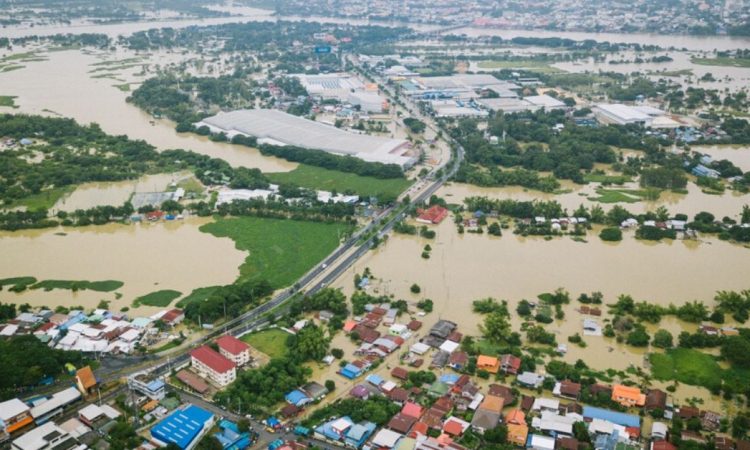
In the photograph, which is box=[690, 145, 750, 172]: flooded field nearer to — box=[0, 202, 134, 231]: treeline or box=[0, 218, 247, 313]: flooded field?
box=[0, 218, 247, 313]: flooded field

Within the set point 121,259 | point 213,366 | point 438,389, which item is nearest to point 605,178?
point 438,389

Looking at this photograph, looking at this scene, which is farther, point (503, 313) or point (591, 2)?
point (591, 2)

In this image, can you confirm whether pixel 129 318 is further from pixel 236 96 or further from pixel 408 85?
pixel 408 85

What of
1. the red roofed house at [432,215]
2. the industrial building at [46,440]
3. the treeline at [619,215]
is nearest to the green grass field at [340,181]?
the red roofed house at [432,215]

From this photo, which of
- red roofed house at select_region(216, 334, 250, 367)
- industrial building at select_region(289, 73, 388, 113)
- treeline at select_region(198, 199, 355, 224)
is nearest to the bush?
treeline at select_region(198, 199, 355, 224)

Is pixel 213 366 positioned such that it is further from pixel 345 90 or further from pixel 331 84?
pixel 331 84

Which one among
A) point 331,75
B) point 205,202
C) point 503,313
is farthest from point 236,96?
point 503,313
